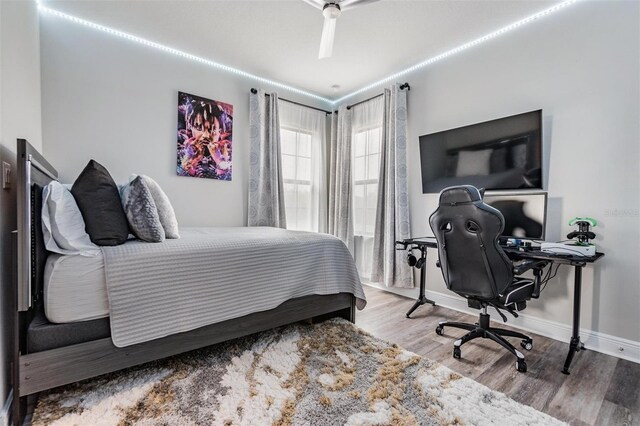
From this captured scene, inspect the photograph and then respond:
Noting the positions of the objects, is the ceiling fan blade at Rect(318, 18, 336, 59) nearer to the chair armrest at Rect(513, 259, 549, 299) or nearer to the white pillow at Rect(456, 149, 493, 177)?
the white pillow at Rect(456, 149, 493, 177)

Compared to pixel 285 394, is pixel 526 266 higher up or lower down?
higher up

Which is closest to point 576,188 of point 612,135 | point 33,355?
point 612,135

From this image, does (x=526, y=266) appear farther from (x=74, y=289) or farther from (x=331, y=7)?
(x=74, y=289)

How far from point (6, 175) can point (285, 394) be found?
5.63 ft

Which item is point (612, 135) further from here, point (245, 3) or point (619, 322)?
point (245, 3)

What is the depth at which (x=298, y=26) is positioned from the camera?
2.63 meters

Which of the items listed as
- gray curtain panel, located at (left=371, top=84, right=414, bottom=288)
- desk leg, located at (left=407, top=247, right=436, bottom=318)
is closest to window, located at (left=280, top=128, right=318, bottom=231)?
gray curtain panel, located at (left=371, top=84, right=414, bottom=288)

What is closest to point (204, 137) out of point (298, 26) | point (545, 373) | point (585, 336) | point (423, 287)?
point (298, 26)

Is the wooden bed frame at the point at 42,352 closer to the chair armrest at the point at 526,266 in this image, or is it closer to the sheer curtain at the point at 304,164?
the chair armrest at the point at 526,266

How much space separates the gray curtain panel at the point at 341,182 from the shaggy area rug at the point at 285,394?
220cm

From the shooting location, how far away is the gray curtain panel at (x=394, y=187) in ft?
11.0

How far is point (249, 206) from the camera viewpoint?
11.6ft

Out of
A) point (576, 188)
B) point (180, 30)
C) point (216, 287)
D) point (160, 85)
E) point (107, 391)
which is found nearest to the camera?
point (107, 391)

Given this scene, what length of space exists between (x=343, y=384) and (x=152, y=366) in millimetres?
1153
